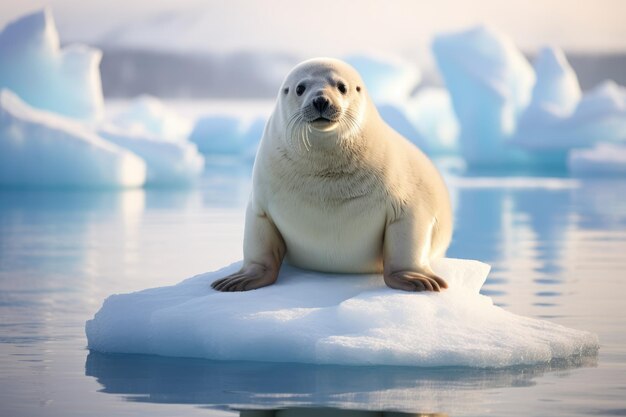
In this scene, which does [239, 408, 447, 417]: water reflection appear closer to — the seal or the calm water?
the calm water

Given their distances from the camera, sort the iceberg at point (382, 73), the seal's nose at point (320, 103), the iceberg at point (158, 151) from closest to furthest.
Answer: the seal's nose at point (320, 103) → the iceberg at point (158, 151) → the iceberg at point (382, 73)

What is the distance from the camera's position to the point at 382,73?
29172 millimetres

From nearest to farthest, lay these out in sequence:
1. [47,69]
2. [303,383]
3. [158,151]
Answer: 1. [303,383]
2. [158,151]
3. [47,69]

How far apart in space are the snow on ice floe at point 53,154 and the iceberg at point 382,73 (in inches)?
526

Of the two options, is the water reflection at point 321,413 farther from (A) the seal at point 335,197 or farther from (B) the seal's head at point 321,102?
(B) the seal's head at point 321,102

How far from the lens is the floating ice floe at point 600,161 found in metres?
20.8

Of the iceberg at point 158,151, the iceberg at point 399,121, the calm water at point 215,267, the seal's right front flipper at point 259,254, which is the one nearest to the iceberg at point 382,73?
the iceberg at point 399,121

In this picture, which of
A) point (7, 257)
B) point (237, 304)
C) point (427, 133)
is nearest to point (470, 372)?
point (237, 304)

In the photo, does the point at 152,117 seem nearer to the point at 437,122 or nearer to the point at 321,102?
the point at 437,122

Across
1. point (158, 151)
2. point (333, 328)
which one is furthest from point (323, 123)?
point (158, 151)

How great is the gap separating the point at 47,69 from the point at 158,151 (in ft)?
13.2

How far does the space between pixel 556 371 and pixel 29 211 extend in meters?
9.39

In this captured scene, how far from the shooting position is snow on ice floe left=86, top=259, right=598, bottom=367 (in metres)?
3.86

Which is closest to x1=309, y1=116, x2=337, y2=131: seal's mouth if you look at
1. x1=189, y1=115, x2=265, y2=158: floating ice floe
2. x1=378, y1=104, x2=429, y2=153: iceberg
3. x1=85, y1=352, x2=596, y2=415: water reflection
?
x1=85, y1=352, x2=596, y2=415: water reflection
